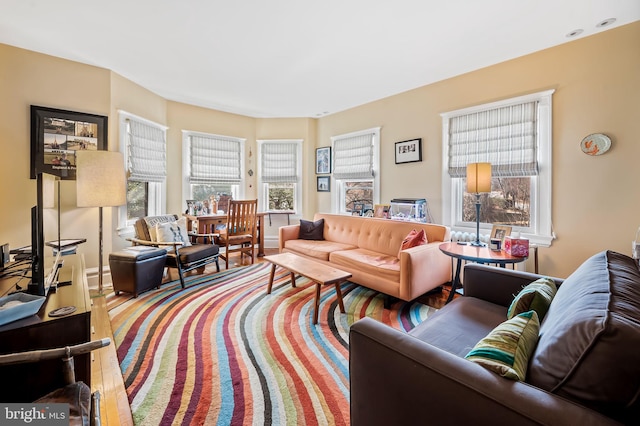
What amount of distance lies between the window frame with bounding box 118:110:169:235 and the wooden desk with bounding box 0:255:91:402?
2.78m

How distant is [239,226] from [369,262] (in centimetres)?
235

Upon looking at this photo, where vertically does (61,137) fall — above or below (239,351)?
above

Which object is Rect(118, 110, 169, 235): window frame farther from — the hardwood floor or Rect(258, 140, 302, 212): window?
Rect(258, 140, 302, 212): window

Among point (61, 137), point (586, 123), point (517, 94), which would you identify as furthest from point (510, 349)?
point (61, 137)

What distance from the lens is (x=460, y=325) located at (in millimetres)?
1596

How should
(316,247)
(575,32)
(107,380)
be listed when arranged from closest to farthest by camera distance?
1. (107,380)
2. (575,32)
3. (316,247)

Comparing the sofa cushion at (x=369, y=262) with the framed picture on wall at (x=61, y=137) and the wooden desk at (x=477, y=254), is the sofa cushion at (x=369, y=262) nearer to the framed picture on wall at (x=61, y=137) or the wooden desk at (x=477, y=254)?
the wooden desk at (x=477, y=254)

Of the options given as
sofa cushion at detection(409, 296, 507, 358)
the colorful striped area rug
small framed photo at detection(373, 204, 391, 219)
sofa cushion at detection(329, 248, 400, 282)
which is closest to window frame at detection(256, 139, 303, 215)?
small framed photo at detection(373, 204, 391, 219)

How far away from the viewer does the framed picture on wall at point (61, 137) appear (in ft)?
10.3

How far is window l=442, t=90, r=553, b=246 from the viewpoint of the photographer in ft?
9.96

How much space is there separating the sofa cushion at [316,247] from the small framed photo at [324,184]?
150 cm

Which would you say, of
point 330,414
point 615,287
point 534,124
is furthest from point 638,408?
point 534,124

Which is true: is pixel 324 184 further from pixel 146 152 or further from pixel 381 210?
pixel 146 152

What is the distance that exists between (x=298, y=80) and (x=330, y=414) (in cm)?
374
